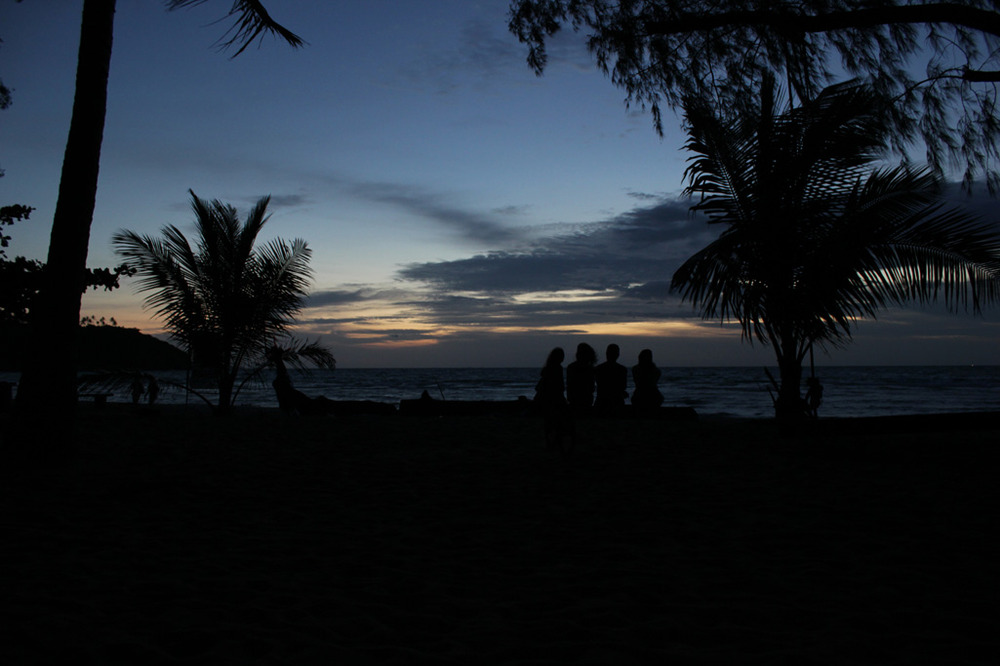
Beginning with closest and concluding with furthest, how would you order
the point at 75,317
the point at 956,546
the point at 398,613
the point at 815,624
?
1. the point at 815,624
2. the point at 398,613
3. the point at 956,546
4. the point at 75,317

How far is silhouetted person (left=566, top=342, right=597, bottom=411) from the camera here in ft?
26.2

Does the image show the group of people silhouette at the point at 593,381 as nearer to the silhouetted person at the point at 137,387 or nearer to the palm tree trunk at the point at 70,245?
the palm tree trunk at the point at 70,245

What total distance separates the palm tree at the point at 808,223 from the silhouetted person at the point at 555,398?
1928 millimetres

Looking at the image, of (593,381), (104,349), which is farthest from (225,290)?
(104,349)

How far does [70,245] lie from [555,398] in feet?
16.6

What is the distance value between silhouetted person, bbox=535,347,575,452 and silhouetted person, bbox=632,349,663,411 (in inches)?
149

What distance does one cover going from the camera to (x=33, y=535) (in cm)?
406

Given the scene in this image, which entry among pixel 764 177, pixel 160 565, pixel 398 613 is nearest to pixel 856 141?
pixel 764 177

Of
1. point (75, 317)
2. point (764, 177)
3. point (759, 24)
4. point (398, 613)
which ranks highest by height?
point (759, 24)

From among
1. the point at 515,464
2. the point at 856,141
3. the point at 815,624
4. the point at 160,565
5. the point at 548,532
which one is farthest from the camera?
the point at 856,141

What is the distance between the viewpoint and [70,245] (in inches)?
260

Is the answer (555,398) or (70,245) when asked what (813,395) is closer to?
(555,398)

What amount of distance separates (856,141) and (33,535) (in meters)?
8.38

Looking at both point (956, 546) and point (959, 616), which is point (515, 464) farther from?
point (959, 616)
